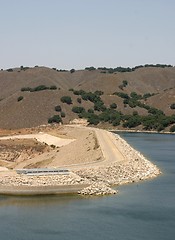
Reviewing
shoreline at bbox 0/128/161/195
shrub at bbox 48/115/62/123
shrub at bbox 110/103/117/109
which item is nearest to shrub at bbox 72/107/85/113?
shrub at bbox 48/115/62/123

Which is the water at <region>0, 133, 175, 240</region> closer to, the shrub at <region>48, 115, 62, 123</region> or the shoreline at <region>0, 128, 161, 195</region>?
the shoreline at <region>0, 128, 161, 195</region>

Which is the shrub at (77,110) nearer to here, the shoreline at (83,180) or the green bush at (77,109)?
the green bush at (77,109)

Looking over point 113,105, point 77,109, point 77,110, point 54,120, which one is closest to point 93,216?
point 54,120

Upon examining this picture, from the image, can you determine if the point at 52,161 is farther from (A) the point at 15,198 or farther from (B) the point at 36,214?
(B) the point at 36,214

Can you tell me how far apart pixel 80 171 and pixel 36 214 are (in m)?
14.1

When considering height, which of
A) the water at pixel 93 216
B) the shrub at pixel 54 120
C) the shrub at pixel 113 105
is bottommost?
the water at pixel 93 216

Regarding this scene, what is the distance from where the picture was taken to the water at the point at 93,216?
34406 mm

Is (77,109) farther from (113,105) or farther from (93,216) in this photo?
(93,216)

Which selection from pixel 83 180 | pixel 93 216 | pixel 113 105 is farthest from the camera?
pixel 113 105

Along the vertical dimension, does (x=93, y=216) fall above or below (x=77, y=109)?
below

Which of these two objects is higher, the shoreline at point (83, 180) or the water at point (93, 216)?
the shoreline at point (83, 180)

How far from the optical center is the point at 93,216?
3872 centimetres

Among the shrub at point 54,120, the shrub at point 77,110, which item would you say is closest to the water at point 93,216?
the shrub at point 54,120

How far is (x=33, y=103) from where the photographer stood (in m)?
182
